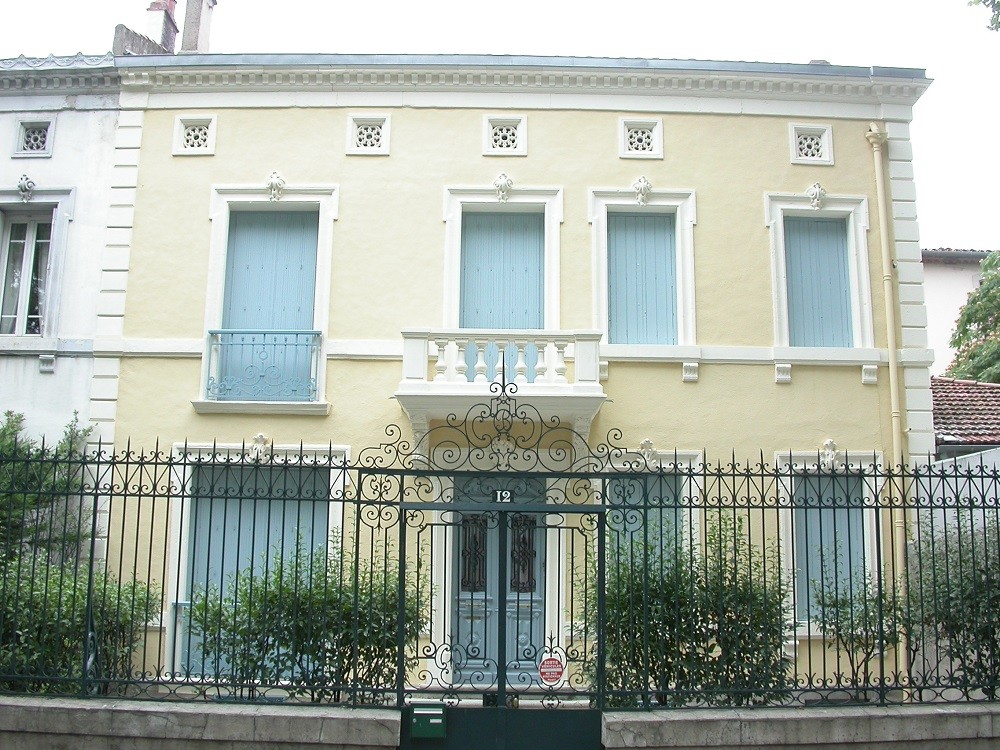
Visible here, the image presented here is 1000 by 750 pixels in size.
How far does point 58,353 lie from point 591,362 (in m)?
6.88

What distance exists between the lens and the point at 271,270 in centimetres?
1198

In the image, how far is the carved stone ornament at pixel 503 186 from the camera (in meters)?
11.8

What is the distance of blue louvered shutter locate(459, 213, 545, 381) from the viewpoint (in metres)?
11.8

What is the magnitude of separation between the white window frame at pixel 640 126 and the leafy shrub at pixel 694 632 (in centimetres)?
619

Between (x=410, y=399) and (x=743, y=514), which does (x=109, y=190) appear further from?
(x=743, y=514)

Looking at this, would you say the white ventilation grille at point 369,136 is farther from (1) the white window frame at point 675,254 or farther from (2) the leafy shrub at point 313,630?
(2) the leafy shrub at point 313,630

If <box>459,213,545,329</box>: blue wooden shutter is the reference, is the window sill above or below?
below

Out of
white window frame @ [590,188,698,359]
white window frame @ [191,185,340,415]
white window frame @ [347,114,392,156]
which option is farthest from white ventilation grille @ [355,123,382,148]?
white window frame @ [590,188,698,359]

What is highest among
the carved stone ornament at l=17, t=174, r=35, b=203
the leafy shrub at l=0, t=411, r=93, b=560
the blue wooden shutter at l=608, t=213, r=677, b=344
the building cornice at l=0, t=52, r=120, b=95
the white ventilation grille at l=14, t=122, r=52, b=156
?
the building cornice at l=0, t=52, r=120, b=95

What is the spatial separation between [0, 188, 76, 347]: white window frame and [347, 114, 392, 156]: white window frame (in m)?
3.83

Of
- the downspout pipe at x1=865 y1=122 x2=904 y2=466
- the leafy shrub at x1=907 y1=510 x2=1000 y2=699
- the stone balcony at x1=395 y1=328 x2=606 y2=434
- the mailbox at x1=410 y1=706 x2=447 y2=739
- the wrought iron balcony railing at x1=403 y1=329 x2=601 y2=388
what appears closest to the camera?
the mailbox at x1=410 y1=706 x2=447 y2=739

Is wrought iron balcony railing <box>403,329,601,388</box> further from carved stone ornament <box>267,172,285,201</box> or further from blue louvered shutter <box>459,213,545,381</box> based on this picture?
carved stone ornament <box>267,172,285,201</box>

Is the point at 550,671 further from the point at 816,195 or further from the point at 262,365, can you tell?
the point at 816,195

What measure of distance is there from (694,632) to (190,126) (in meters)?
9.46
